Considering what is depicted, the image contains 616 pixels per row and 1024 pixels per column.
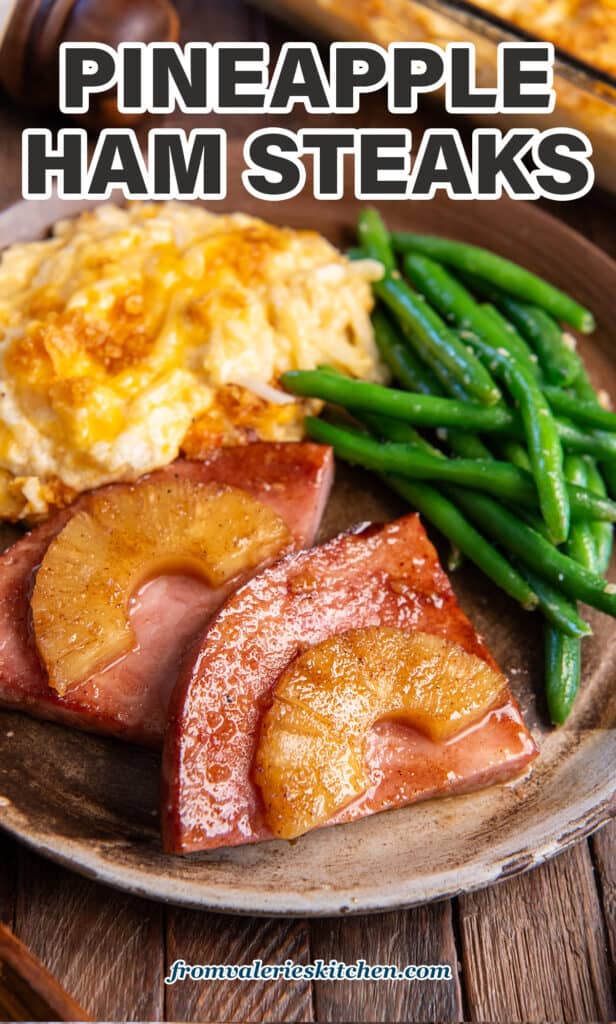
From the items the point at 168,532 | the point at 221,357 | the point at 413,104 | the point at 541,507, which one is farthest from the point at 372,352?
the point at 413,104

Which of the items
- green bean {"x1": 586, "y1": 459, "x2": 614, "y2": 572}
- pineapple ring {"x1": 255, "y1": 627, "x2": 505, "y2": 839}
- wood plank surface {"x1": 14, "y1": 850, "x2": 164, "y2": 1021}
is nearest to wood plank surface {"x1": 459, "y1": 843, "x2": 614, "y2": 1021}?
pineapple ring {"x1": 255, "y1": 627, "x2": 505, "y2": 839}

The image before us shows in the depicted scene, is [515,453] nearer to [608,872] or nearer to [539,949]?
[608,872]

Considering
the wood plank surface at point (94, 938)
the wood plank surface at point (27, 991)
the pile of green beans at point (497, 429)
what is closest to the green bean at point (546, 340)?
A: the pile of green beans at point (497, 429)

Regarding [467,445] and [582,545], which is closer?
[582,545]

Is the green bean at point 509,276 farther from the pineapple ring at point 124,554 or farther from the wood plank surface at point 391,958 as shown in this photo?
the wood plank surface at point 391,958

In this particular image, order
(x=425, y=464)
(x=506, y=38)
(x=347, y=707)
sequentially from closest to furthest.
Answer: (x=347, y=707), (x=425, y=464), (x=506, y=38)

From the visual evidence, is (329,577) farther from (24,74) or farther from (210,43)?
(210,43)

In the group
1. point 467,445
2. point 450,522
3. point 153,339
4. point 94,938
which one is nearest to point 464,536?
point 450,522
